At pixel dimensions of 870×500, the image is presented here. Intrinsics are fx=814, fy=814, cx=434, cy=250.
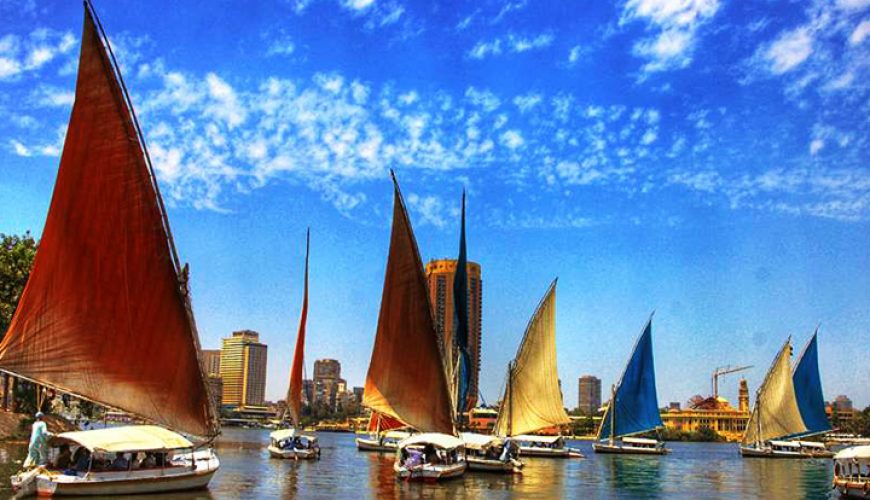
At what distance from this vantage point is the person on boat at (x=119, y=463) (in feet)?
107

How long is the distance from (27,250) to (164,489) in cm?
4170

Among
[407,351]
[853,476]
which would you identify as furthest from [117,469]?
[853,476]

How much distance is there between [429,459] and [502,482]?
5.94 m

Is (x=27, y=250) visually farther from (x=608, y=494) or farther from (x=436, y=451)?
(x=608, y=494)

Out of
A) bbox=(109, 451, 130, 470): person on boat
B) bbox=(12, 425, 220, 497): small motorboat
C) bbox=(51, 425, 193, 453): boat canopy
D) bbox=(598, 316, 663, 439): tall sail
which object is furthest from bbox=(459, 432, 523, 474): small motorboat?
bbox=(598, 316, 663, 439): tall sail

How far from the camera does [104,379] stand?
109 ft

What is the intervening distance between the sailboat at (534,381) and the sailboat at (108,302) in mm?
48046

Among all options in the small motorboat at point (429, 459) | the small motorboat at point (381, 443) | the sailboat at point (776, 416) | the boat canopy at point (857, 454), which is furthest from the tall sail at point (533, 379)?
the boat canopy at point (857, 454)

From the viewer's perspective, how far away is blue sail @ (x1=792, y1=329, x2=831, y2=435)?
99.8m

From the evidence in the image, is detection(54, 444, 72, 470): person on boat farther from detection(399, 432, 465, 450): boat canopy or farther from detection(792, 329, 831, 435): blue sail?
detection(792, 329, 831, 435): blue sail

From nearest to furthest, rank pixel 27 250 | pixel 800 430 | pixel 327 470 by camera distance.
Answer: pixel 327 470
pixel 27 250
pixel 800 430

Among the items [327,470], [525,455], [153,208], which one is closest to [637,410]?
[525,455]

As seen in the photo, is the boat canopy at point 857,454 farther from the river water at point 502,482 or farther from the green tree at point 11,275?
the green tree at point 11,275

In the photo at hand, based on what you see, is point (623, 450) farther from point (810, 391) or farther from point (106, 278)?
point (106, 278)
